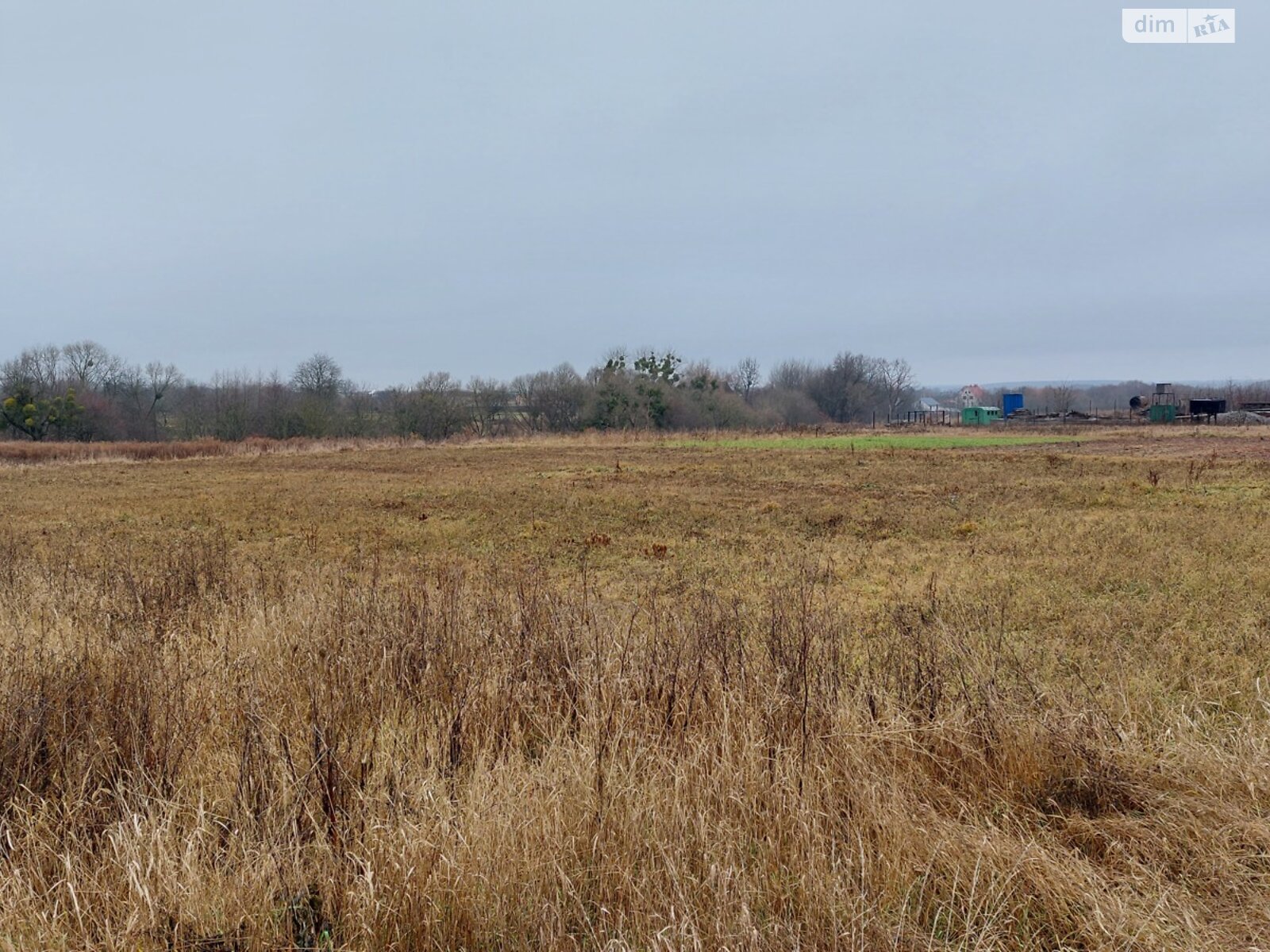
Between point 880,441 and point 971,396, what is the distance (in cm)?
8157

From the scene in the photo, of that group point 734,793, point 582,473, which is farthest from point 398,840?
point 582,473

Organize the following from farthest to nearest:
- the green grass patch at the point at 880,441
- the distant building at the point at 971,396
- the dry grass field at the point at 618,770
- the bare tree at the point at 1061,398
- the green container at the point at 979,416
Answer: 1. the distant building at the point at 971,396
2. the bare tree at the point at 1061,398
3. the green container at the point at 979,416
4. the green grass patch at the point at 880,441
5. the dry grass field at the point at 618,770

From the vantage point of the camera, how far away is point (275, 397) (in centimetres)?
6550

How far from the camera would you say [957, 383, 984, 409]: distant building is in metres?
115

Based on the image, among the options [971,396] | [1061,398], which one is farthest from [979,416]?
[971,396]

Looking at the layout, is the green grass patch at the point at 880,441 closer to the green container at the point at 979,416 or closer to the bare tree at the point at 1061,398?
the green container at the point at 979,416

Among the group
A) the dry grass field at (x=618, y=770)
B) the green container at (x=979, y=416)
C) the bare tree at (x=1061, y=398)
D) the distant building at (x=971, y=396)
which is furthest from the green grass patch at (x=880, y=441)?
the distant building at (x=971, y=396)

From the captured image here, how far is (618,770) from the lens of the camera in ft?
11.3

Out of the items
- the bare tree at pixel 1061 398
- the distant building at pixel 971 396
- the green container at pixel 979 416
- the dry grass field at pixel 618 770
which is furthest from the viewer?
the distant building at pixel 971 396

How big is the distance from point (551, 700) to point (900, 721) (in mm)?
1913

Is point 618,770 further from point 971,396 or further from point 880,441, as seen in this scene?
point 971,396

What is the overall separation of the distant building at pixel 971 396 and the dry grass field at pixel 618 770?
11720cm

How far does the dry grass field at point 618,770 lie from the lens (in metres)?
2.63

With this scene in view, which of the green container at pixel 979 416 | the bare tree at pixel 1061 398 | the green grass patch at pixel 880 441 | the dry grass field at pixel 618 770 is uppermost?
the bare tree at pixel 1061 398
